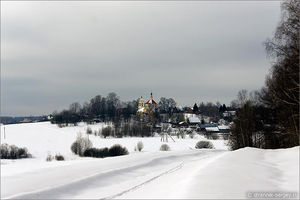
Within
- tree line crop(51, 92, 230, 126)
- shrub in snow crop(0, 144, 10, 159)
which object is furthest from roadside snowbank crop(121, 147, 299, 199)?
tree line crop(51, 92, 230, 126)

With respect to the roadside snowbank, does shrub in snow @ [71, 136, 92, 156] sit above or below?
below

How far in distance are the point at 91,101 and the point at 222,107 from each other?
65.3m

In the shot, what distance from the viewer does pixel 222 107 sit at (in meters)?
155

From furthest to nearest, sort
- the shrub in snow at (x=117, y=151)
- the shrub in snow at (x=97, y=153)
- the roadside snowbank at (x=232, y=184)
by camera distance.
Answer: the shrub in snow at (x=97, y=153) < the shrub in snow at (x=117, y=151) < the roadside snowbank at (x=232, y=184)

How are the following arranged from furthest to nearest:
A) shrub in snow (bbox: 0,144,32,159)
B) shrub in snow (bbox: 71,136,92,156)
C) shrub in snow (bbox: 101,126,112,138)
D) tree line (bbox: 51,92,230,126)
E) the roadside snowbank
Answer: tree line (bbox: 51,92,230,126) < shrub in snow (bbox: 101,126,112,138) < shrub in snow (bbox: 71,136,92,156) < shrub in snow (bbox: 0,144,32,159) < the roadside snowbank

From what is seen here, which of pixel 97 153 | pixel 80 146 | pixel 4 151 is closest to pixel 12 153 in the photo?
pixel 4 151

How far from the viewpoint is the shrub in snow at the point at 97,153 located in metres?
49.6

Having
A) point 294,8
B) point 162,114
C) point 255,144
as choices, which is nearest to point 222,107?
point 162,114

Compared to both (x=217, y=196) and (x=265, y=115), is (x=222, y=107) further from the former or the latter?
(x=217, y=196)

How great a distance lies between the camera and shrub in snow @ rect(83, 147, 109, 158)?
49644mm

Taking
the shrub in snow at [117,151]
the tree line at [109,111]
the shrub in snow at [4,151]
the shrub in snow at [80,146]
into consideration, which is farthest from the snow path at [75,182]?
the tree line at [109,111]

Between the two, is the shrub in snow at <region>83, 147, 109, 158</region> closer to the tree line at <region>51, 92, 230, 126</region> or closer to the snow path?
the snow path

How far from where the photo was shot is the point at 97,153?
50812mm

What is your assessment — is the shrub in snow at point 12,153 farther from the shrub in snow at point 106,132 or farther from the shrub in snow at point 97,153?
the shrub in snow at point 106,132
